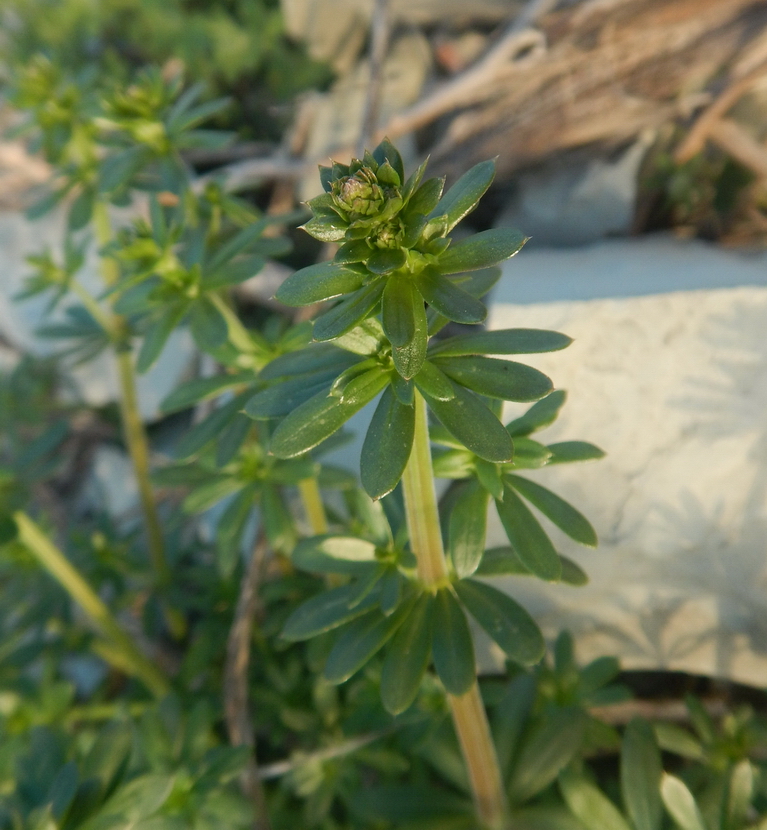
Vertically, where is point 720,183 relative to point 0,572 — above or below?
above

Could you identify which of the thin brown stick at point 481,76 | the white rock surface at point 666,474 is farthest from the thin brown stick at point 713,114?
the white rock surface at point 666,474

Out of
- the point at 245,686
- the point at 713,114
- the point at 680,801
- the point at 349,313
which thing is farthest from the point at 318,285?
the point at 713,114

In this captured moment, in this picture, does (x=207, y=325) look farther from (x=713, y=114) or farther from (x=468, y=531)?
(x=713, y=114)

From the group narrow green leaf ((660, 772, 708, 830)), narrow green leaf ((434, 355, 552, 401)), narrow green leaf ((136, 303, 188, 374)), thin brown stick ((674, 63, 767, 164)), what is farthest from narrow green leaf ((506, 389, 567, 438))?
thin brown stick ((674, 63, 767, 164))

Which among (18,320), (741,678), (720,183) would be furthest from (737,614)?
(18,320)

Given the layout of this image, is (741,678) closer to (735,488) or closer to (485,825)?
(735,488)

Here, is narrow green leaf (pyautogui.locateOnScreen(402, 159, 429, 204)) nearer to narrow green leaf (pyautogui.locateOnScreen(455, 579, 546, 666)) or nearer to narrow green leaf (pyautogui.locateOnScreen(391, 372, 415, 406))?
narrow green leaf (pyautogui.locateOnScreen(391, 372, 415, 406))
